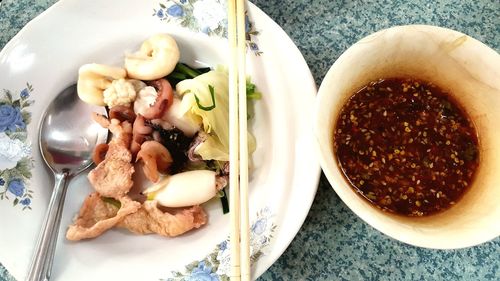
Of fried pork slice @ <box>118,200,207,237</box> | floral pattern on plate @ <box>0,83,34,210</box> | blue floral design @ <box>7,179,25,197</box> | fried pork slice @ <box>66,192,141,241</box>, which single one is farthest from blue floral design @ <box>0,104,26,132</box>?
fried pork slice @ <box>118,200,207,237</box>

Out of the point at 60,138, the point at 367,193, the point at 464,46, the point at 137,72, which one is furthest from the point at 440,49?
the point at 60,138

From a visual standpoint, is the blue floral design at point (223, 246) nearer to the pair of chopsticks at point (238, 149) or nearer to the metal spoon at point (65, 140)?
the pair of chopsticks at point (238, 149)

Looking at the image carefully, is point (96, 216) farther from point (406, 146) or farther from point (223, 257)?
point (406, 146)

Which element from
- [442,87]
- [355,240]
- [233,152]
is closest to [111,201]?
[233,152]

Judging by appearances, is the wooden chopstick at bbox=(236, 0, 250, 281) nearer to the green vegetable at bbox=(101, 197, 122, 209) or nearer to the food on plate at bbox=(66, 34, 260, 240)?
the food on plate at bbox=(66, 34, 260, 240)

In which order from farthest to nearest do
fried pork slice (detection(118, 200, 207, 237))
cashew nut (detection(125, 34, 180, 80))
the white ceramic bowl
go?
cashew nut (detection(125, 34, 180, 80))
fried pork slice (detection(118, 200, 207, 237))
the white ceramic bowl

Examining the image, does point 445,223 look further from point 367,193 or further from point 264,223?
point 264,223
